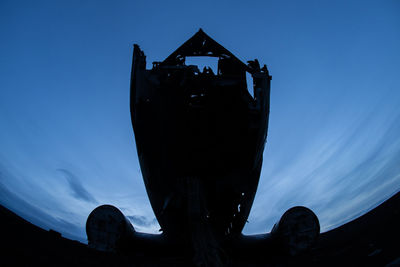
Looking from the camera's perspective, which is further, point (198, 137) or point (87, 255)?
point (198, 137)

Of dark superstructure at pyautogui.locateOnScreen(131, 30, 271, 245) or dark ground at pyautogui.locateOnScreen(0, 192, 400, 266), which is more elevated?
dark superstructure at pyautogui.locateOnScreen(131, 30, 271, 245)

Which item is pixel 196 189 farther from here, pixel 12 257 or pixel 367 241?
pixel 367 241

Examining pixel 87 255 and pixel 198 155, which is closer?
pixel 87 255

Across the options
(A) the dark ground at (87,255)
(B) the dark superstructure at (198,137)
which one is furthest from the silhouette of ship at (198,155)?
(A) the dark ground at (87,255)

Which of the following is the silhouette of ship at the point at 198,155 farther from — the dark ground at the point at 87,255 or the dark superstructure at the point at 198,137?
the dark ground at the point at 87,255

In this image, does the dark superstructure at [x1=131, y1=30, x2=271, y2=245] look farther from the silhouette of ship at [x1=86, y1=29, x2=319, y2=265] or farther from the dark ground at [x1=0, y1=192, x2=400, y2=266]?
the dark ground at [x1=0, y1=192, x2=400, y2=266]

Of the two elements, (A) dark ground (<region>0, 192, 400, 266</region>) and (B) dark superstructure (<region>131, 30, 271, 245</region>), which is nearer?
(A) dark ground (<region>0, 192, 400, 266</region>)

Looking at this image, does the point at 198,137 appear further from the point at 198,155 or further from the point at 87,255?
the point at 87,255

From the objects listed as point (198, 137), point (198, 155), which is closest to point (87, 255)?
point (198, 155)

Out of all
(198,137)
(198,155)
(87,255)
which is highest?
(198,137)

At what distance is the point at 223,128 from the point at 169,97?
1.35 meters

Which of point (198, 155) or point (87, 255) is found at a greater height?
point (198, 155)

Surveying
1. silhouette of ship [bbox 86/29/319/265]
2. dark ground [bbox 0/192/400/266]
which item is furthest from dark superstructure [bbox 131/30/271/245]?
dark ground [bbox 0/192/400/266]

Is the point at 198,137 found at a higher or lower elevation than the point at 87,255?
higher
